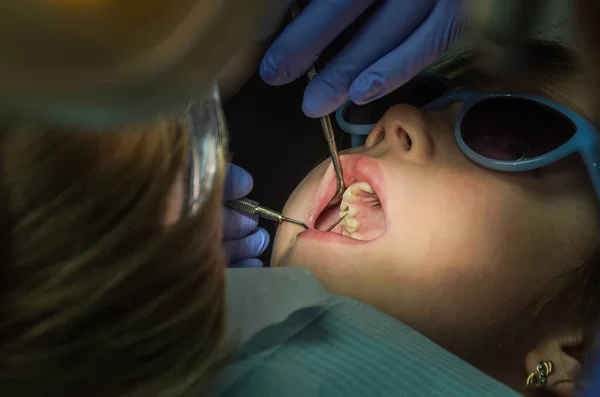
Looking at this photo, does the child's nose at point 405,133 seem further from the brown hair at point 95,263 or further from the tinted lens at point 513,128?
the brown hair at point 95,263

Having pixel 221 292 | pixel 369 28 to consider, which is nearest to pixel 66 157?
pixel 221 292

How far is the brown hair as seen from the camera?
38 cm

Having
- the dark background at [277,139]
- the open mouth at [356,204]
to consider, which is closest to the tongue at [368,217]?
the open mouth at [356,204]

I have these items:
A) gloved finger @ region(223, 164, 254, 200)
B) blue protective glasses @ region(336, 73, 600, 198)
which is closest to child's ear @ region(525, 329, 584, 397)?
blue protective glasses @ region(336, 73, 600, 198)

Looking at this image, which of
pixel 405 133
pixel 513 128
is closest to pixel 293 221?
pixel 405 133

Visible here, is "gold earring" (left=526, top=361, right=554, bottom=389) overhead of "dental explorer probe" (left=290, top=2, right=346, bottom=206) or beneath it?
beneath

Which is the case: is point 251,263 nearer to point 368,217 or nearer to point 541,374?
point 368,217

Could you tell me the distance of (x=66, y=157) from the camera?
38 cm

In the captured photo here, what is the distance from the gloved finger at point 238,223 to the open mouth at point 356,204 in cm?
10

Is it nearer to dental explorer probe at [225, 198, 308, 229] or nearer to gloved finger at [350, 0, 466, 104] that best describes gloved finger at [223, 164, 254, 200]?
dental explorer probe at [225, 198, 308, 229]

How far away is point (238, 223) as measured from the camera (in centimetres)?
97

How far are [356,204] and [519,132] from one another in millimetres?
252

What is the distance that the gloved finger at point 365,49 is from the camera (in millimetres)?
868

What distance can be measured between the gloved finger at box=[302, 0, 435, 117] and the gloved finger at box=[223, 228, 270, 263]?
229 millimetres
